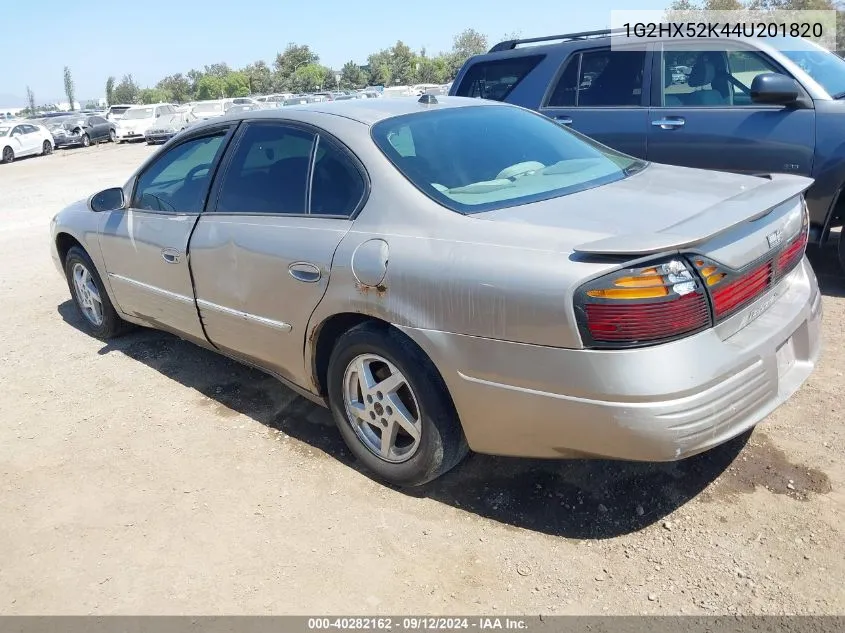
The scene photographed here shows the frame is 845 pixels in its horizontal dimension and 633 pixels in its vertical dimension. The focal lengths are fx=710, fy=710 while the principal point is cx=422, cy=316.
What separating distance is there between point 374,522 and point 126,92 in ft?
418

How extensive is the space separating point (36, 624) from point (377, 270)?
180 cm

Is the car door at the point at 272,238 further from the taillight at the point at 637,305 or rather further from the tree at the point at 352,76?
the tree at the point at 352,76

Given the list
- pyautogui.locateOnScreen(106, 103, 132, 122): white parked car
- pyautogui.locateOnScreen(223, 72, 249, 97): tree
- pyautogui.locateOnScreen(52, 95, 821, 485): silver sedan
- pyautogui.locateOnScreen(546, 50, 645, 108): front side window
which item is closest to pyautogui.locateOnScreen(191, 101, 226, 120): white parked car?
pyautogui.locateOnScreen(106, 103, 132, 122): white parked car

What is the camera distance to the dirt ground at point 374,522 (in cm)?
250

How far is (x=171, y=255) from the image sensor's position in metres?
4.01

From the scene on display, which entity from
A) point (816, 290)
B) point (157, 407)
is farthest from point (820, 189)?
point (157, 407)

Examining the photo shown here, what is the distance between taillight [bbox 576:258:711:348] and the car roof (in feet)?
5.00

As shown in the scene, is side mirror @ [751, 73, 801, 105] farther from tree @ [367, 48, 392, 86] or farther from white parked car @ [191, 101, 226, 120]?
tree @ [367, 48, 392, 86]

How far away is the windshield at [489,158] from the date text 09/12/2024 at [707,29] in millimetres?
2904

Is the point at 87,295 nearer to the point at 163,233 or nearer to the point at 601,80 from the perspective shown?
the point at 163,233

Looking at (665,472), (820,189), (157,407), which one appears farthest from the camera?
(820,189)

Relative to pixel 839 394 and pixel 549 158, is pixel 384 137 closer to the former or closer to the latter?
pixel 549 158

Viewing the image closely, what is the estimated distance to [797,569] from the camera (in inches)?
97.2

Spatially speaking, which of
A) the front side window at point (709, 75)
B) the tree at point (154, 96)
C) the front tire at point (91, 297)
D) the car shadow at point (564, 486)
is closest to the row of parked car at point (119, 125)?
the front side window at point (709, 75)
